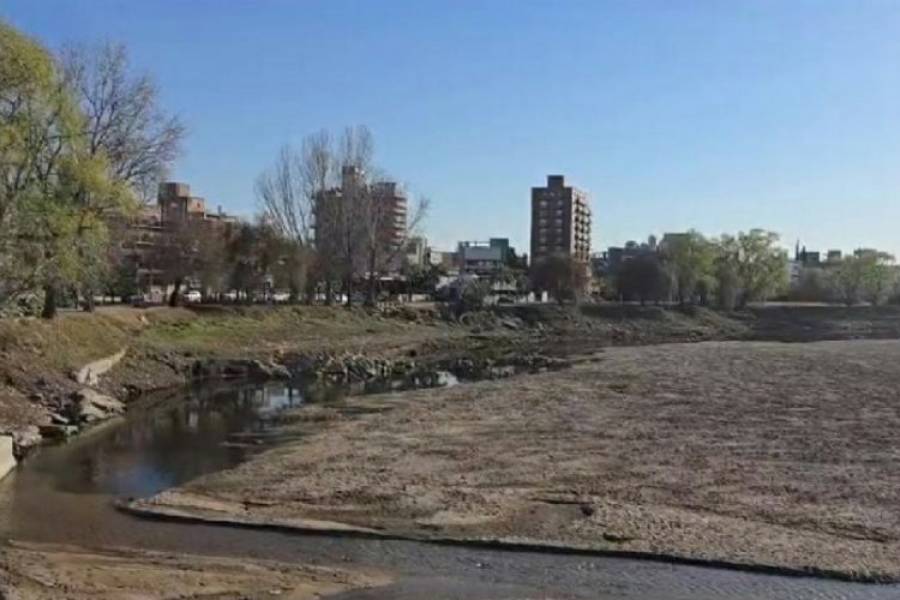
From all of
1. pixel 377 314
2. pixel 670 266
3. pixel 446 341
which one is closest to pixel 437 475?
pixel 446 341

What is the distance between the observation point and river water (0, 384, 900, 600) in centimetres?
1634

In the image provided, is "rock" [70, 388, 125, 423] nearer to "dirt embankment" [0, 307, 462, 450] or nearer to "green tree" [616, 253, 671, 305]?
"dirt embankment" [0, 307, 462, 450]

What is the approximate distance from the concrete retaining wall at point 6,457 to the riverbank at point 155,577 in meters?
8.33

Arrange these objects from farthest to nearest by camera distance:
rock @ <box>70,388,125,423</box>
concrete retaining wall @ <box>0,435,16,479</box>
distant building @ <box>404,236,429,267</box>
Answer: distant building @ <box>404,236,429,267</box>
rock @ <box>70,388,125,423</box>
concrete retaining wall @ <box>0,435,16,479</box>

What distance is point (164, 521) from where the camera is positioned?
69.5ft

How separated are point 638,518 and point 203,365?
38759 mm

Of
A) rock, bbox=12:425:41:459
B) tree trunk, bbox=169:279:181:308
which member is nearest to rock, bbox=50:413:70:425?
rock, bbox=12:425:41:459

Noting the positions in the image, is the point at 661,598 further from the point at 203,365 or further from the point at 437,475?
the point at 203,365

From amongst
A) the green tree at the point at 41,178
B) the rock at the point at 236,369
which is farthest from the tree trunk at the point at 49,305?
the rock at the point at 236,369

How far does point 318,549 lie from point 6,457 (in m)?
11.8

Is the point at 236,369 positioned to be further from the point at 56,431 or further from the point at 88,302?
the point at 56,431

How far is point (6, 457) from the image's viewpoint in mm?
26703

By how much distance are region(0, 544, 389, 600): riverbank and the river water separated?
0.67 metres

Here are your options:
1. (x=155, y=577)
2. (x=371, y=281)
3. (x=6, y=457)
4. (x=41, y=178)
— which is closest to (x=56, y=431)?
(x=6, y=457)
